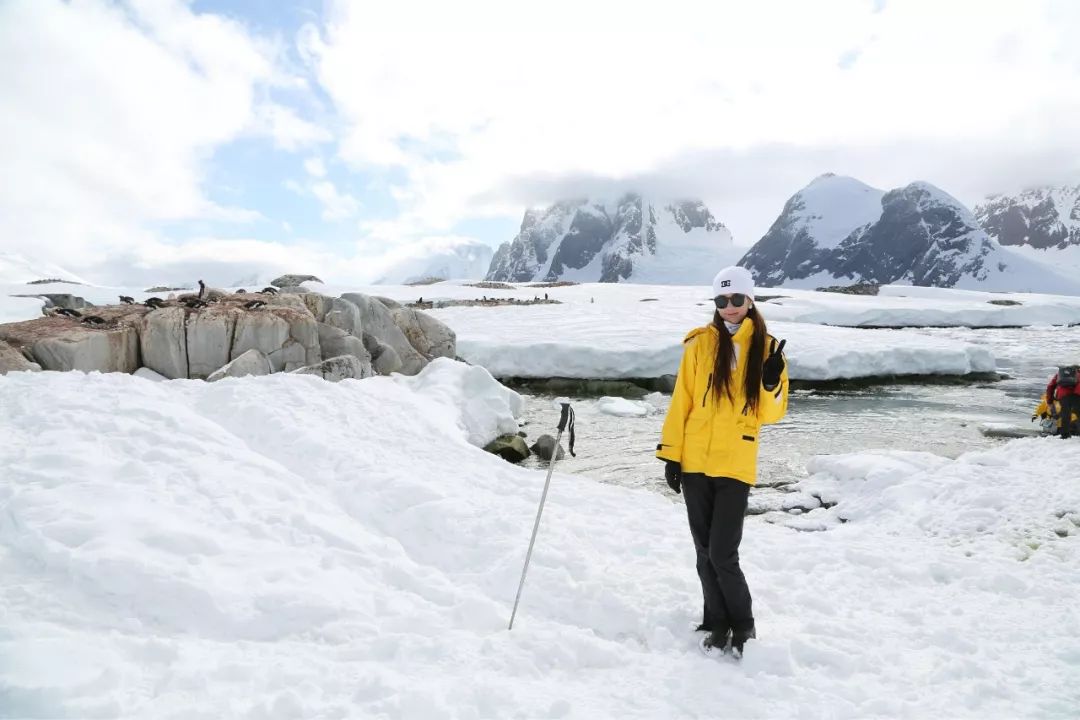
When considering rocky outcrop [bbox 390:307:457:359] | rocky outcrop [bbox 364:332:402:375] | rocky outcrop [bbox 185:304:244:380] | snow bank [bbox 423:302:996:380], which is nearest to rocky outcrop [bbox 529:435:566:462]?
rocky outcrop [bbox 364:332:402:375]

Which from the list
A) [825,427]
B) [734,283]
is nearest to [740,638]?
[734,283]

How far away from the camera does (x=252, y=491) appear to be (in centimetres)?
518

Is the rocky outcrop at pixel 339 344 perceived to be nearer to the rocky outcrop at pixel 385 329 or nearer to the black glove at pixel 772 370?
the rocky outcrop at pixel 385 329

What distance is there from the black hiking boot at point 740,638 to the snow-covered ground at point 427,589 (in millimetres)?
82

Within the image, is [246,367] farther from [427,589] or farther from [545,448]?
[427,589]

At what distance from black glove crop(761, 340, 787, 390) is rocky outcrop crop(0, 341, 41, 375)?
9.28 m

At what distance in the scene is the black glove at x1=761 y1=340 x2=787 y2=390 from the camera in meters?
3.90

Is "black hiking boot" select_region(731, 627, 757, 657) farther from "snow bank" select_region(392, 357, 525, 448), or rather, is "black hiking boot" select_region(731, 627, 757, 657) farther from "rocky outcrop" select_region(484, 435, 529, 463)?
"rocky outcrop" select_region(484, 435, 529, 463)

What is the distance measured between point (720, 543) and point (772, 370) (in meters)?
1.17

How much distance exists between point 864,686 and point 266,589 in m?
3.71

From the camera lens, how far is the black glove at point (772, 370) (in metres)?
3.90

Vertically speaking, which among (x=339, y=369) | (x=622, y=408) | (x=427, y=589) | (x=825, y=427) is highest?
(x=339, y=369)

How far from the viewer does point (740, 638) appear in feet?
12.9

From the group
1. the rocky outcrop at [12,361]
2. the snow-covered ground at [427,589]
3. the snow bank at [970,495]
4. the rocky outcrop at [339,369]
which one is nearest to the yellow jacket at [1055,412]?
the snow bank at [970,495]
